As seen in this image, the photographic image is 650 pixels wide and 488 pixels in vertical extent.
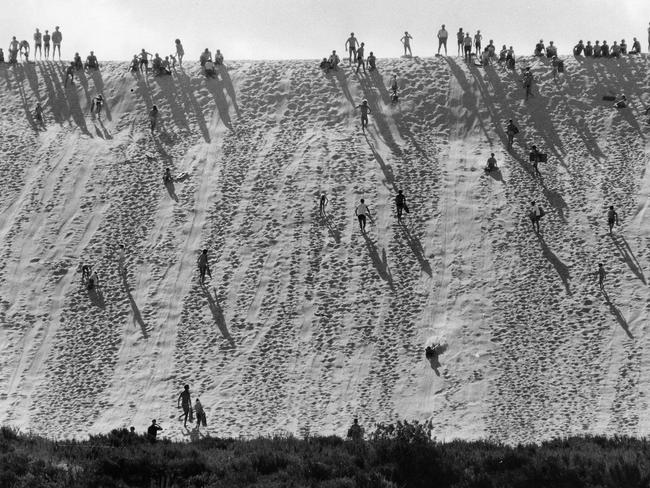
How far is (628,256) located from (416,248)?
693 cm

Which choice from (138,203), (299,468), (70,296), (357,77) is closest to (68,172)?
(138,203)

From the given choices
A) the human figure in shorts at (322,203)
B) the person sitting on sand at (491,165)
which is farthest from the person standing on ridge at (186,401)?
the person sitting on sand at (491,165)

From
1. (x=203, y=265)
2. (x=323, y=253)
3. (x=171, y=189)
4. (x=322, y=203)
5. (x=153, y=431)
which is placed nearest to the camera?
(x=153, y=431)

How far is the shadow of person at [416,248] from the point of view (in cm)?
4531

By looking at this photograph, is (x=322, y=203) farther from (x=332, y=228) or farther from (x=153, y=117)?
(x=153, y=117)

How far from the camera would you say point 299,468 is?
99.9 ft

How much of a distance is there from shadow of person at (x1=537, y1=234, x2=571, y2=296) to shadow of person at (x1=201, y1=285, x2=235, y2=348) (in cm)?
1068

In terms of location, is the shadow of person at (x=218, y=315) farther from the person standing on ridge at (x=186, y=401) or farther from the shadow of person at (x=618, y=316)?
the shadow of person at (x=618, y=316)

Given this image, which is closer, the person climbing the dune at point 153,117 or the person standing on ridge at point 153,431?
the person standing on ridge at point 153,431

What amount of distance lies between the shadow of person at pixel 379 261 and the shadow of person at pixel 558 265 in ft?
17.0

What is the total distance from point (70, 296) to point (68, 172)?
8155 mm

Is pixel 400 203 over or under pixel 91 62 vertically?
under

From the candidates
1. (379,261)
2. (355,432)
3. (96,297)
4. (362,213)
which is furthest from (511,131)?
(355,432)

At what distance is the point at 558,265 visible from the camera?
4488 centimetres
